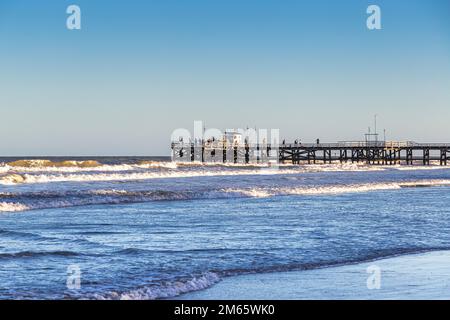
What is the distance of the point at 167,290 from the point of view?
8.20 m

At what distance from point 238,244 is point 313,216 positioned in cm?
572

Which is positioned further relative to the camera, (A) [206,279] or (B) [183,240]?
(B) [183,240]

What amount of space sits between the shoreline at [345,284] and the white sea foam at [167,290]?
0.42 ft

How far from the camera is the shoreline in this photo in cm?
802

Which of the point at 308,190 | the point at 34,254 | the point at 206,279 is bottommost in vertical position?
the point at 308,190

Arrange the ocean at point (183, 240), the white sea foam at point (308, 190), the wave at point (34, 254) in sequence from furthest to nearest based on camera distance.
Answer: the white sea foam at point (308, 190) < the wave at point (34, 254) < the ocean at point (183, 240)

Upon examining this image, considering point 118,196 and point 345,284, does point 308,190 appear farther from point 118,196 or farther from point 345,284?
point 345,284

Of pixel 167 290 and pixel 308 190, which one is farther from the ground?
pixel 167 290

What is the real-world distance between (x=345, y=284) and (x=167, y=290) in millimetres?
2269

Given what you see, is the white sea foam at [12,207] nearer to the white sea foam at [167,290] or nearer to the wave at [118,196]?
the wave at [118,196]

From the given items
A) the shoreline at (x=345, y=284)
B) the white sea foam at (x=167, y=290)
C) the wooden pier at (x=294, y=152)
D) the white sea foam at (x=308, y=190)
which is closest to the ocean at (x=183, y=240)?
the white sea foam at (x=167, y=290)

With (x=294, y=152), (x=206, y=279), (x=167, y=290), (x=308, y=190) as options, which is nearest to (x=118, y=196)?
(x=308, y=190)

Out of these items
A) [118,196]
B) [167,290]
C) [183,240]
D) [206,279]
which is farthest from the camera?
[118,196]

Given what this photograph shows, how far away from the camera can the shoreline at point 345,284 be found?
316 inches
